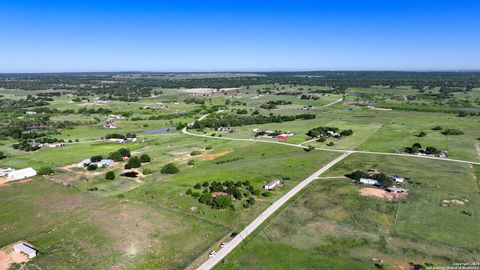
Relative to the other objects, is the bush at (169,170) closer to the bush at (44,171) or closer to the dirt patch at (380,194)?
the bush at (44,171)

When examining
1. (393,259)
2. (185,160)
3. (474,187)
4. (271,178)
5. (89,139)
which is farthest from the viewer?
(89,139)

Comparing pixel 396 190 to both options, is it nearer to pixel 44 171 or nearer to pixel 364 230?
pixel 364 230

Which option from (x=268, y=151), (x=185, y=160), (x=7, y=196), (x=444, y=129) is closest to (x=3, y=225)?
(x=7, y=196)

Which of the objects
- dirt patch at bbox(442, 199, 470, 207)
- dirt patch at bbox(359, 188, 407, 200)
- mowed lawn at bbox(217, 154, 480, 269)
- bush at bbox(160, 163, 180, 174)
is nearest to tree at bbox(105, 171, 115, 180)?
bush at bbox(160, 163, 180, 174)

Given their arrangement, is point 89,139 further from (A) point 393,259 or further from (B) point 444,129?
(B) point 444,129

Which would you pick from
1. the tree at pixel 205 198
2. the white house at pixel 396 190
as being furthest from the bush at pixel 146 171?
the white house at pixel 396 190

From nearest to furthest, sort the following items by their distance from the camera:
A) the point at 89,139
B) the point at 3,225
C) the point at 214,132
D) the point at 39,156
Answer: the point at 3,225 → the point at 39,156 → the point at 89,139 → the point at 214,132
